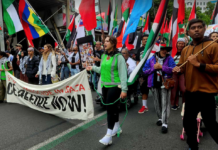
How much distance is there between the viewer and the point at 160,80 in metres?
3.59

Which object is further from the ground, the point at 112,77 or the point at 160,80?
the point at 112,77

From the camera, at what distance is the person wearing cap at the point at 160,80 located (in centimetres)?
349

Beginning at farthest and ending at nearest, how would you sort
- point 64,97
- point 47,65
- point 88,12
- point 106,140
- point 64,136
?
point 47,65 < point 88,12 < point 64,97 < point 64,136 < point 106,140

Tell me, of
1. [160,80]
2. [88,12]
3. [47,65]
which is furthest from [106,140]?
[47,65]

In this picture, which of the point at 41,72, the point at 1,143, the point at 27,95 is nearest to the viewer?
the point at 1,143

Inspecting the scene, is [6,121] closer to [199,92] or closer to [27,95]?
[27,95]

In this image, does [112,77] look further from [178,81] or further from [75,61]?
[75,61]

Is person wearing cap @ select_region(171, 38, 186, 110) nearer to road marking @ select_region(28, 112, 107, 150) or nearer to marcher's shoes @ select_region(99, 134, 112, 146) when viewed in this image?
road marking @ select_region(28, 112, 107, 150)

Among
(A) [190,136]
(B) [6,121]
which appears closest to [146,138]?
(A) [190,136]

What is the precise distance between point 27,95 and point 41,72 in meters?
1.06

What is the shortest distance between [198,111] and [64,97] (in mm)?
2630

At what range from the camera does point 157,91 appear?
3695 mm

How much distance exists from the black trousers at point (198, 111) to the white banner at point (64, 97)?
1.78 m

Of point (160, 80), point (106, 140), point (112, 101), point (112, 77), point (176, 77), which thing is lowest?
point (106, 140)
